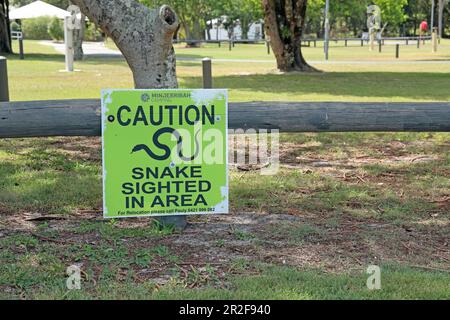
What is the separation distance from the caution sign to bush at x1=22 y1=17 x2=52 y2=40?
6767 cm

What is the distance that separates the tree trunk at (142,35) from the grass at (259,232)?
50.8 inches

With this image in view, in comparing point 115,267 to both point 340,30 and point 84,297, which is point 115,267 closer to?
point 84,297

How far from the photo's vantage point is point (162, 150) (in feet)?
16.4

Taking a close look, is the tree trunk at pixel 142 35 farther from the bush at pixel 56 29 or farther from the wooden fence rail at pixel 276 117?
the bush at pixel 56 29

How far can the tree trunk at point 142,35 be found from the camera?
6020mm

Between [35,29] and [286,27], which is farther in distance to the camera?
[35,29]

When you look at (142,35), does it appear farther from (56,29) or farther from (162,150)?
(56,29)

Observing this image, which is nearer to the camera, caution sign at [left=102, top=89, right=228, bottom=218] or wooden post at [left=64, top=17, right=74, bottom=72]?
caution sign at [left=102, top=89, right=228, bottom=218]

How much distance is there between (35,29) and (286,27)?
179 ft

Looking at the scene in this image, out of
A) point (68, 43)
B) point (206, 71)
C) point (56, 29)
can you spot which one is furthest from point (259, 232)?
point (56, 29)

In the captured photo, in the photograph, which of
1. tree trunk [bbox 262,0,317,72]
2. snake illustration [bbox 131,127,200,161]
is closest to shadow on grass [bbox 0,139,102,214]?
snake illustration [bbox 131,127,200,161]

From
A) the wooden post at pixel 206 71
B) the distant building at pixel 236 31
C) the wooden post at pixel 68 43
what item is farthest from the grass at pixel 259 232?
the distant building at pixel 236 31

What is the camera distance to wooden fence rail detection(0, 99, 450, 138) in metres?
5.37

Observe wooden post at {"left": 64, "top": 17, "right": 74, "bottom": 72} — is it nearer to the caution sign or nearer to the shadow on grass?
the shadow on grass
